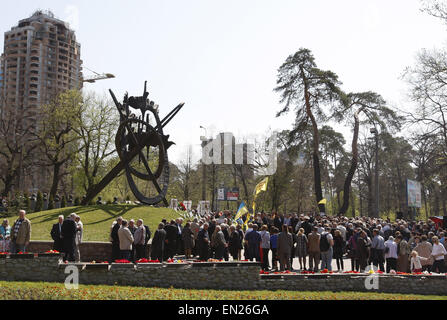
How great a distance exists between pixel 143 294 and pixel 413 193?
25064mm

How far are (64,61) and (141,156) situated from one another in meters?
88.2

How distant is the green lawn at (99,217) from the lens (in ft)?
70.4

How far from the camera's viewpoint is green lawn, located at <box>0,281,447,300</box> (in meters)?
10.2

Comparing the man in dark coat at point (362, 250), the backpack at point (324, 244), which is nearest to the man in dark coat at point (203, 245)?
the backpack at point (324, 244)

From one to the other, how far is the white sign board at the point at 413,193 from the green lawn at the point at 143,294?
17.8m

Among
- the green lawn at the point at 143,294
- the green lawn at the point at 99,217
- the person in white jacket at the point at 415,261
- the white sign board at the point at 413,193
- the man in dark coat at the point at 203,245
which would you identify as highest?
the white sign board at the point at 413,193

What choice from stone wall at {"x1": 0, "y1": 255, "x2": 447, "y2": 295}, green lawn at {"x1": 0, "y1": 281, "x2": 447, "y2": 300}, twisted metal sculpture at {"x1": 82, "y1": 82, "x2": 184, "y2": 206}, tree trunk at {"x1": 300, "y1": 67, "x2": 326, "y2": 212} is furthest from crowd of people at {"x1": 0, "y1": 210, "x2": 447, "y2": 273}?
tree trunk at {"x1": 300, "y1": 67, "x2": 326, "y2": 212}

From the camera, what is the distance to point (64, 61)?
104 m

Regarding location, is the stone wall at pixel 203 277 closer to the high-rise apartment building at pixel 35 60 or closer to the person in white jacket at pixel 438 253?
the person in white jacket at pixel 438 253

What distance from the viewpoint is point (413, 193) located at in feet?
98.0

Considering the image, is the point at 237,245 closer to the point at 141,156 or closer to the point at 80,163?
the point at 141,156

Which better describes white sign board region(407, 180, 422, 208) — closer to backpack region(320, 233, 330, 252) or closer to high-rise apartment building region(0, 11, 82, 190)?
backpack region(320, 233, 330, 252)

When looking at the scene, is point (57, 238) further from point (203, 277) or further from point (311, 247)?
point (311, 247)
